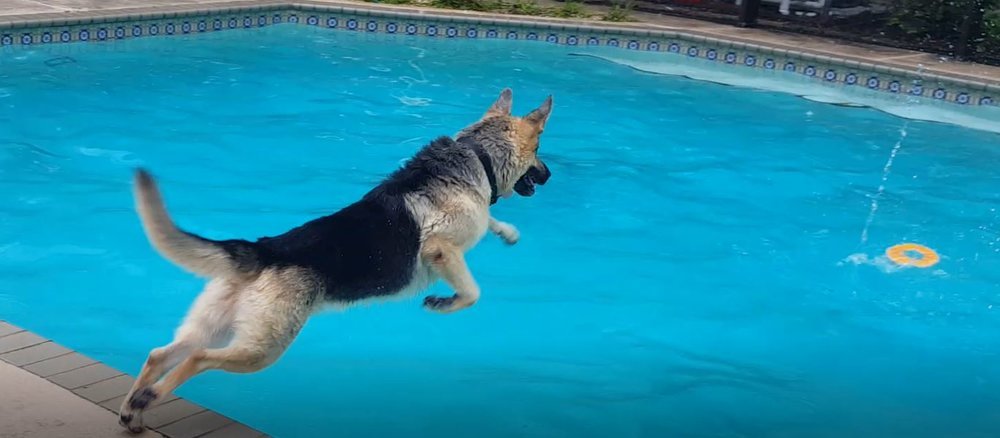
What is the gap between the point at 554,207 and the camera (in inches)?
331

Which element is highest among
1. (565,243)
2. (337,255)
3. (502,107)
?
(502,107)

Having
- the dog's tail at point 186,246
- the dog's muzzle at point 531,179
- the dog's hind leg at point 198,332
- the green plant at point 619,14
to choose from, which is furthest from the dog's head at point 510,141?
the green plant at point 619,14

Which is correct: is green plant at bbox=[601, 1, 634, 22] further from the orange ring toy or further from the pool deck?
the orange ring toy

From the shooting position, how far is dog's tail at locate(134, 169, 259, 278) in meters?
3.61

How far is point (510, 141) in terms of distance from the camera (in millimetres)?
4770

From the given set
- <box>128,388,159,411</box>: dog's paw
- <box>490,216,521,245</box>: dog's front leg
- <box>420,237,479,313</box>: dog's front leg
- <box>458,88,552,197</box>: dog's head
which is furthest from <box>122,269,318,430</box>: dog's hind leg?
<box>490,216,521,245</box>: dog's front leg

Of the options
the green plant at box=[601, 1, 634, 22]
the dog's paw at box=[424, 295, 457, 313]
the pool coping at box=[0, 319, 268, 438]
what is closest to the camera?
the pool coping at box=[0, 319, 268, 438]

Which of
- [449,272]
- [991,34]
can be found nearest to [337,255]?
[449,272]

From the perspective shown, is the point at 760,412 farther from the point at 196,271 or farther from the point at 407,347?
Answer: the point at 196,271

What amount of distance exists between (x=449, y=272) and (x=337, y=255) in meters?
0.56

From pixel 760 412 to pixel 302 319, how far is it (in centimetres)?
259

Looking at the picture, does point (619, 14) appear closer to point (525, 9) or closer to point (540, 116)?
point (525, 9)

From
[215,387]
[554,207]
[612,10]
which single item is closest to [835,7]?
[612,10]

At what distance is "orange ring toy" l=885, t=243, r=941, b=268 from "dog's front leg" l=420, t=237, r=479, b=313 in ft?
14.6
